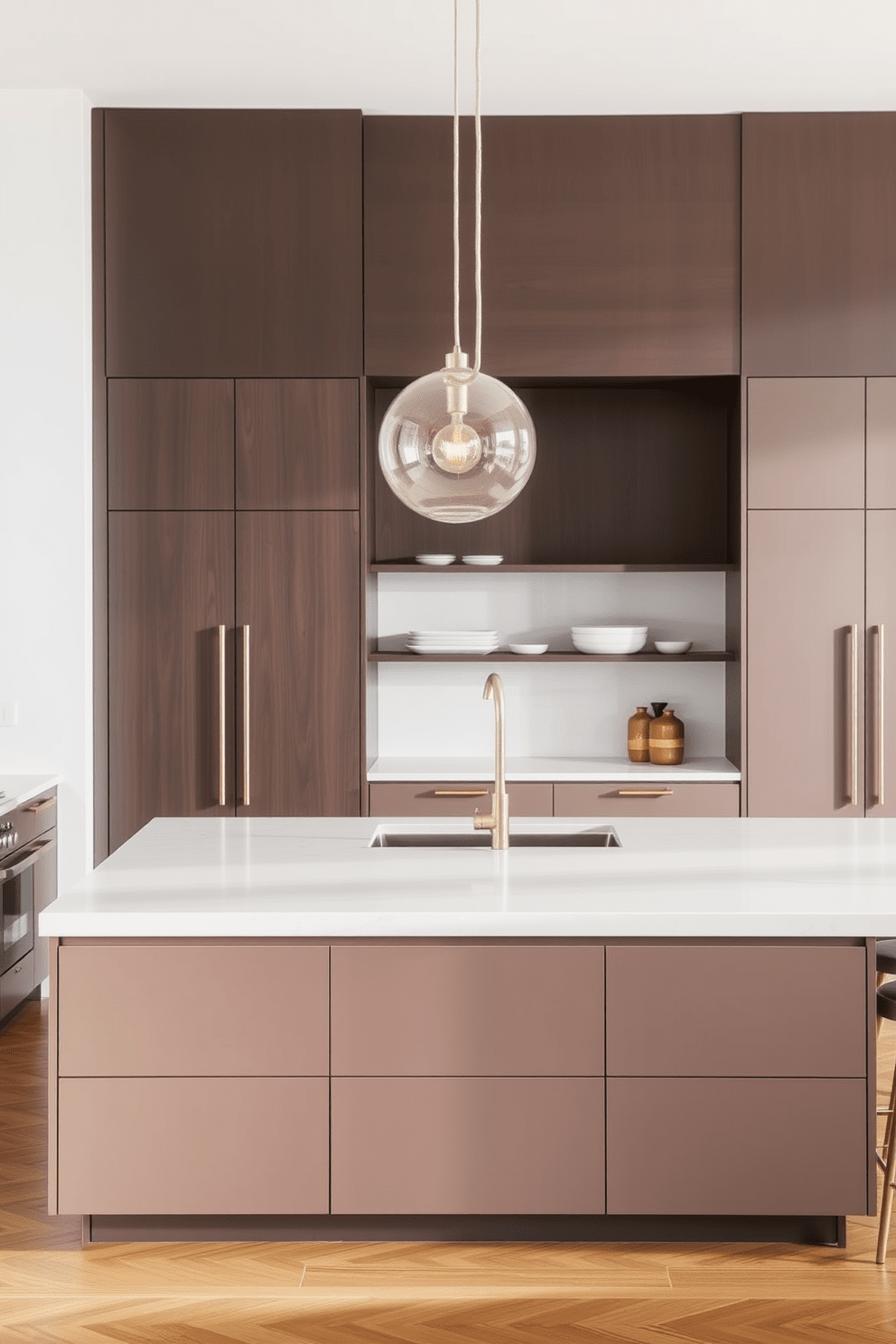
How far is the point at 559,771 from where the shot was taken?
477 cm

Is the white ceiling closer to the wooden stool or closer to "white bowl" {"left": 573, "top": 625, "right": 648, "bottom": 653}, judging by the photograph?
"white bowl" {"left": 573, "top": 625, "right": 648, "bottom": 653}

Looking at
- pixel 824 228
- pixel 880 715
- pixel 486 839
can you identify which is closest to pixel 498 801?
pixel 486 839

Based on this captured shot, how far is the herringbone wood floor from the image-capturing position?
2.42 m

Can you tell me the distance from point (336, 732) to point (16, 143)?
7.73 feet

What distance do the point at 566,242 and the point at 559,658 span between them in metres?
1.51

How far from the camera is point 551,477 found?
5180mm

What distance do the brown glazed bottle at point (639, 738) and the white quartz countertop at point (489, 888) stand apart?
1.75m

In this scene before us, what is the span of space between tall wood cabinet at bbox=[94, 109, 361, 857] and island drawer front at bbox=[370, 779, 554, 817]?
112 mm

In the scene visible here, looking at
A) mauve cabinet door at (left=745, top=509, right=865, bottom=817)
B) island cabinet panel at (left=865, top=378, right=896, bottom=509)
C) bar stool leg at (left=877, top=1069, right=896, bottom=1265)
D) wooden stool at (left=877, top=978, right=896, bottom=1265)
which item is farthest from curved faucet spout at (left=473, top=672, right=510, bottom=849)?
island cabinet panel at (left=865, top=378, right=896, bottom=509)

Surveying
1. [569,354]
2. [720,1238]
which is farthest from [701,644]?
[720,1238]

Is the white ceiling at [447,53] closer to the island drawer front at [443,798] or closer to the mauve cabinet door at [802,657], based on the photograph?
the mauve cabinet door at [802,657]

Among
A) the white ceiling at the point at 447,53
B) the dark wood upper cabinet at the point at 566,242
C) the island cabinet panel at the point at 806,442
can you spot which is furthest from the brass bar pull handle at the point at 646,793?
the white ceiling at the point at 447,53

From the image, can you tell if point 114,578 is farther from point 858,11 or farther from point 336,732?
point 858,11

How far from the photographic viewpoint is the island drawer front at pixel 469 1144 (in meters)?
2.57
